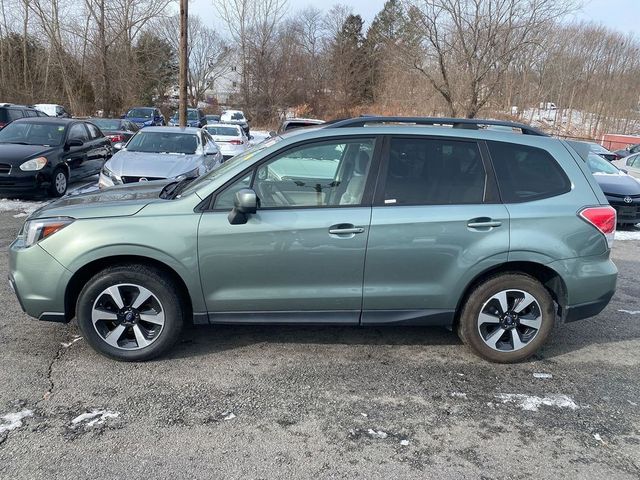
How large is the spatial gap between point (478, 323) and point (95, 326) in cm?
285

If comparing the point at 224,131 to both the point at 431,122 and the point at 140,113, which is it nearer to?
the point at 140,113

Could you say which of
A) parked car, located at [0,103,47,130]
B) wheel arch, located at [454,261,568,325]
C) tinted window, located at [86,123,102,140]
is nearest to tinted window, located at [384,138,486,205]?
wheel arch, located at [454,261,568,325]

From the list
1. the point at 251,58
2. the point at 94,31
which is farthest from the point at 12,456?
the point at 251,58

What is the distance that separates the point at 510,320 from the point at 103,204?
3.23 meters

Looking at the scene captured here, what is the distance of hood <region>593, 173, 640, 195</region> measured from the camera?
9.82 m

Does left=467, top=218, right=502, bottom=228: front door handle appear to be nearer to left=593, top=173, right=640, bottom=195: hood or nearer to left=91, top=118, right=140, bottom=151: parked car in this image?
left=593, top=173, right=640, bottom=195: hood

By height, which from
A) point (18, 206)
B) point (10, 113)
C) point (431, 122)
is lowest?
point (18, 206)

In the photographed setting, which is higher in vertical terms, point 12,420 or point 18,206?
point 12,420

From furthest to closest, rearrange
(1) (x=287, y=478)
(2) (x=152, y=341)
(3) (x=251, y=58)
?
1. (3) (x=251, y=58)
2. (2) (x=152, y=341)
3. (1) (x=287, y=478)

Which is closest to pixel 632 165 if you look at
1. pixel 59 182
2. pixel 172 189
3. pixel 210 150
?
pixel 210 150

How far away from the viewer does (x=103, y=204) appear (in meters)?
3.69

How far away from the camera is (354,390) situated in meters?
3.41

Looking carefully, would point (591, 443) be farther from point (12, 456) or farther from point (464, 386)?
point (12, 456)

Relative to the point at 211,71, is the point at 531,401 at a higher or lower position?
lower
